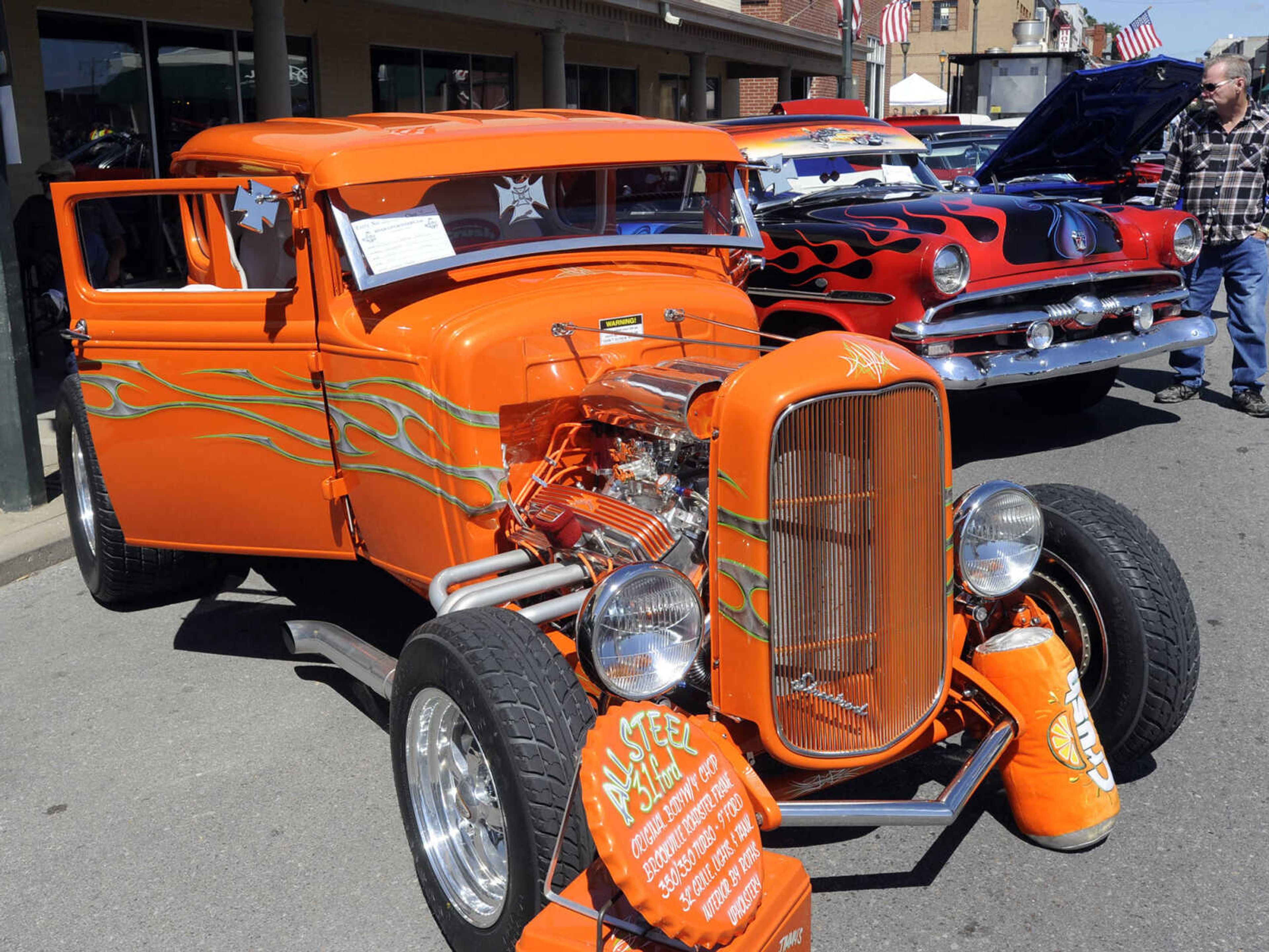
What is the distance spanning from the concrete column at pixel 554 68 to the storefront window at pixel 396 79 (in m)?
1.49

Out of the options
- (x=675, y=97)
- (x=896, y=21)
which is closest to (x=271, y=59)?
(x=675, y=97)

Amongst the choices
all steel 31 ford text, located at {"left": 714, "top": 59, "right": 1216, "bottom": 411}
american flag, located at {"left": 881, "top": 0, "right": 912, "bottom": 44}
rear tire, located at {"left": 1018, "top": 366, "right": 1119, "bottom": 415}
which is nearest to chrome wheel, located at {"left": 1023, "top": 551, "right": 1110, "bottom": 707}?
all steel 31 ford text, located at {"left": 714, "top": 59, "right": 1216, "bottom": 411}

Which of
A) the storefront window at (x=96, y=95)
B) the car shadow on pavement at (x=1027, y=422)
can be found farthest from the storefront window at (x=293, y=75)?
the car shadow on pavement at (x=1027, y=422)

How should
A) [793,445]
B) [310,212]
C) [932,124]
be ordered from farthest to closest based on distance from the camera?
[932,124]
[310,212]
[793,445]

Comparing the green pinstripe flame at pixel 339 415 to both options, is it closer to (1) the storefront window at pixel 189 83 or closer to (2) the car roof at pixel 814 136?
(2) the car roof at pixel 814 136

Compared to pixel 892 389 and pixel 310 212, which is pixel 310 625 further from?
pixel 892 389

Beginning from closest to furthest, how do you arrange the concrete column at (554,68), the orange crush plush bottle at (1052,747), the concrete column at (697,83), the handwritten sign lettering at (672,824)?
the handwritten sign lettering at (672,824)
the orange crush plush bottle at (1052,747)
the concrete column at (554,68)
the concrete column at (697,83)

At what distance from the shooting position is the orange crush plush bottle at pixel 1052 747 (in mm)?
2857

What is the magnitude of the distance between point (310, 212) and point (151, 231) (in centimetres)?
781

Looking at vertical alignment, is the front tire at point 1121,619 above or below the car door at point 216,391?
below

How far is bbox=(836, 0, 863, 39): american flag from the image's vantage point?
64.0 feet

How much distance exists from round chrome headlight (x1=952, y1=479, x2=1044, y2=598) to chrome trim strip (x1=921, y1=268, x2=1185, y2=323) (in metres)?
2.90

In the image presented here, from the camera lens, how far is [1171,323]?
6629 millimetres

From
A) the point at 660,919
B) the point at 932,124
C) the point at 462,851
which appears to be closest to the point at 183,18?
the point at 932,124
